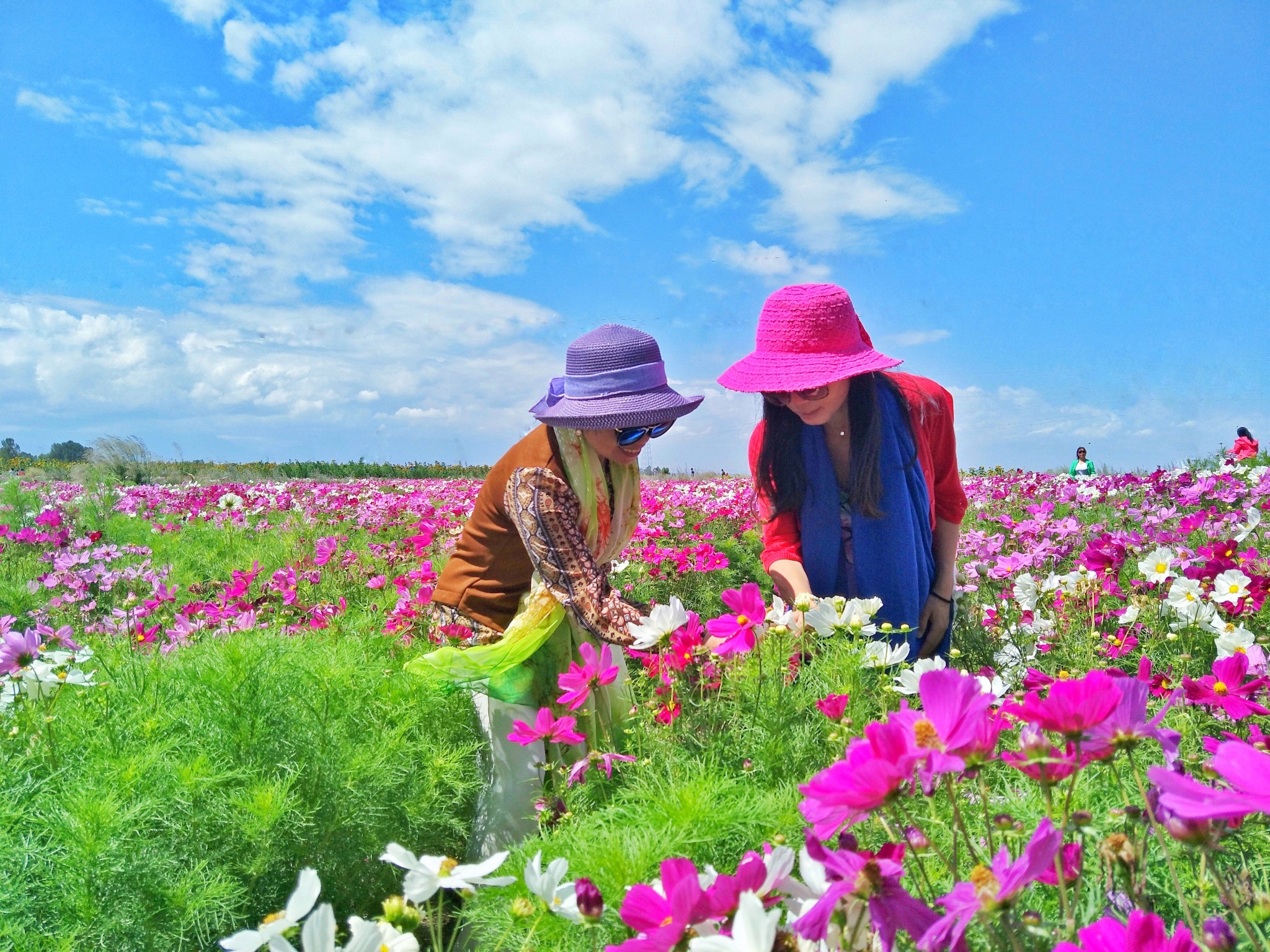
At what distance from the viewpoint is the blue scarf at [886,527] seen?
252cm

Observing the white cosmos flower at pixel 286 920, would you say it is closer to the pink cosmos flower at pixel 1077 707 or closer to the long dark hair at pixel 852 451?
the pink cosmos flower at pixel 1077 707

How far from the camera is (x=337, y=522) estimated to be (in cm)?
644

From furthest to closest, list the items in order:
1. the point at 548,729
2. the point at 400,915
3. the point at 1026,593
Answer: the point at 1026,593, the point at 548,729, the point at 400,915

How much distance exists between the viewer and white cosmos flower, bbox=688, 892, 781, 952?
0.65 metres

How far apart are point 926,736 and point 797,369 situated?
165 cm

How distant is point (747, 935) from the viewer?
661 millimetres

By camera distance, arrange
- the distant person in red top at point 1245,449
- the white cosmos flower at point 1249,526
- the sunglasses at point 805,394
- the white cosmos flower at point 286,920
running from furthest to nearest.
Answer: the distant person in red top at point 1245,449
the white cosmos flower at point 1249,526
the sunglasses at point 805,394
the white cosmos flower at point 286,920

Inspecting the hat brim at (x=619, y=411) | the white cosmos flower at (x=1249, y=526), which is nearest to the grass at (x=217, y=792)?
the hat brim at (x=619, y=411)

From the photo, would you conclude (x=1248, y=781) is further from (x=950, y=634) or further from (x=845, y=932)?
(x=950, y=634)

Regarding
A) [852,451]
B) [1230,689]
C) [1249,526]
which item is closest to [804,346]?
[852,451]

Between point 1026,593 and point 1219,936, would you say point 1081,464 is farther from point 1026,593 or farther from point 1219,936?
point 1219,936

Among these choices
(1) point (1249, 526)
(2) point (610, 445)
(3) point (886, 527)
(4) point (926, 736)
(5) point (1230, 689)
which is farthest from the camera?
(1) point (1249, 526)

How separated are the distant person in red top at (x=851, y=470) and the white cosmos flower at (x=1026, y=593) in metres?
0.22

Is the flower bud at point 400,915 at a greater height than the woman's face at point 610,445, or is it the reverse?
the woman's face at point 610,445
